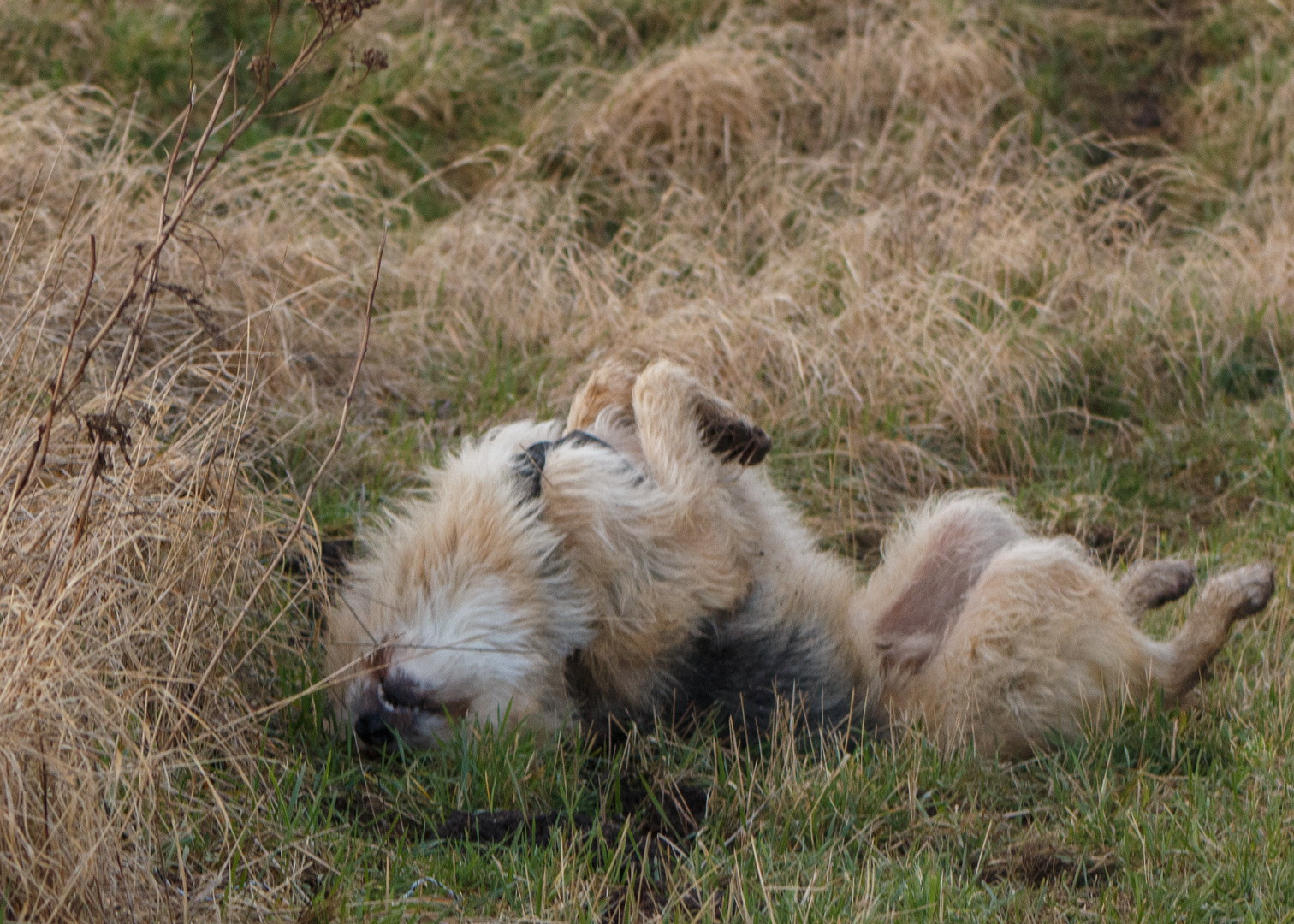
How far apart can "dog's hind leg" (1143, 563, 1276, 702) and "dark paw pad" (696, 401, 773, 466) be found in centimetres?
135

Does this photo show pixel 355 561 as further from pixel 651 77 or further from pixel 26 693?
pixel 651 77

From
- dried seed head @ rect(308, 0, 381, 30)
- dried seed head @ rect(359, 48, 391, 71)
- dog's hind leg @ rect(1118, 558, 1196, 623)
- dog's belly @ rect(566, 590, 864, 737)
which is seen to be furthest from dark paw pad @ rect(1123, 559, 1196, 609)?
dried seed head @ rect(308, 0, 381, 30)

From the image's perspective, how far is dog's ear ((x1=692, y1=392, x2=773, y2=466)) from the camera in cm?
442

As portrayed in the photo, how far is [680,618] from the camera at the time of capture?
3.96m

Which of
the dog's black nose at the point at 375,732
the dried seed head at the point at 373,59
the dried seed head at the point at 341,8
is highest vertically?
the dried seed head at the point at 341,8

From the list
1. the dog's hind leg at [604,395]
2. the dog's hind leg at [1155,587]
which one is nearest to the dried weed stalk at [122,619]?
the dog's hind leg at [604,395]

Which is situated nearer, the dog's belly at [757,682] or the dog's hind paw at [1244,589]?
the dog's belly at [757,682]

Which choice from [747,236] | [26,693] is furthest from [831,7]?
[26,693]

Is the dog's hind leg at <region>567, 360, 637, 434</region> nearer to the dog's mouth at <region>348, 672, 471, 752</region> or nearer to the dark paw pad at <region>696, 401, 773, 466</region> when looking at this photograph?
the dark paw pad at <region>696, 401, 773, 466</region>

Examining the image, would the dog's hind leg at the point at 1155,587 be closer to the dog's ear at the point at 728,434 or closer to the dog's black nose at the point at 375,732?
the dog's ear at the point at 728,434

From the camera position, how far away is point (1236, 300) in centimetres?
639

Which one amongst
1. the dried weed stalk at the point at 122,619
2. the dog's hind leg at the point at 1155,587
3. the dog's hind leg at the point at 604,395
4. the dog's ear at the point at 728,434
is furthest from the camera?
the dog's hind leg at the point at 604,395

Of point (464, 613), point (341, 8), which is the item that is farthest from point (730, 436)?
point (341, 8)

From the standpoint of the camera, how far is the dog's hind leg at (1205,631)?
4.19m
